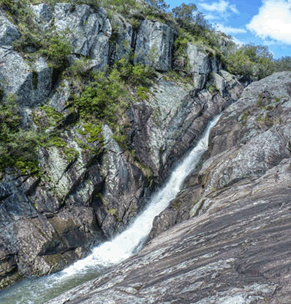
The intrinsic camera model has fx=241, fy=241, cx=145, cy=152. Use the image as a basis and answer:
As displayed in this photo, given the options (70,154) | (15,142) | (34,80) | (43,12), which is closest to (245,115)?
(70,154)

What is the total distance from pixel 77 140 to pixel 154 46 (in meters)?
18.3

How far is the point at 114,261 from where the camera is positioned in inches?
668

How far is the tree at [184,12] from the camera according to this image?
44.7m

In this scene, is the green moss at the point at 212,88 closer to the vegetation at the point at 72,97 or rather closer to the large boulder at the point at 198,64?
the large boulder at the point at 198,64

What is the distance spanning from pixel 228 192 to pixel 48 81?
697 inches

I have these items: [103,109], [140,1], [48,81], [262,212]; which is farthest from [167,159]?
[140,1]

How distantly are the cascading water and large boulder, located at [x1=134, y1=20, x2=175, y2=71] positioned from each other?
1213cm

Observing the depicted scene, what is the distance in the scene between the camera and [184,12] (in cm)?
4506

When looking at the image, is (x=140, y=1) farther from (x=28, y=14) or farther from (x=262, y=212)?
(x=262, y=212)

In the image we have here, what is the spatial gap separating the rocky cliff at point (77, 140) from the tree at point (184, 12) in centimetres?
1725

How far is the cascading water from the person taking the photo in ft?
42.5

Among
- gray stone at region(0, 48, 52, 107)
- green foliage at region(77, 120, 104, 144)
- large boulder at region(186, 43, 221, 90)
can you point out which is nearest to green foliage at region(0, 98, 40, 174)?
gray stone at region(0, 48, 52, 107)

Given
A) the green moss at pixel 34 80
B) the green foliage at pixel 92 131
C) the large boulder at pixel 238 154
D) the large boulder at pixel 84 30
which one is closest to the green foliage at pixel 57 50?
the large boulder at pixel 84 30

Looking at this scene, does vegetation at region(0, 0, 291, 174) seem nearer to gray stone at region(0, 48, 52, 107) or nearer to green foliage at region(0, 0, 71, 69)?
green foliage at region(0, 0, 71, 69)
